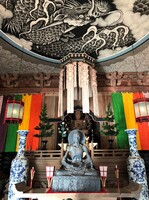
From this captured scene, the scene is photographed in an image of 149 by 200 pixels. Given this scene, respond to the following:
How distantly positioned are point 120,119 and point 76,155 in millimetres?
2476

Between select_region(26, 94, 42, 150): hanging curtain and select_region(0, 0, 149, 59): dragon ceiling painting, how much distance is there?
135cm

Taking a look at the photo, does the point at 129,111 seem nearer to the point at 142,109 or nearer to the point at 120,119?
the point at 120,119

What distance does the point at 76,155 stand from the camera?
270 centimetres

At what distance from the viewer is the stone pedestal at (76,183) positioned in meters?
2.22

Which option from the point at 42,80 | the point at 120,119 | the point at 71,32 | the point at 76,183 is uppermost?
the point at 71,32

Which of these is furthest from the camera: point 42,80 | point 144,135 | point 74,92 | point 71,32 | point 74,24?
point 42,80

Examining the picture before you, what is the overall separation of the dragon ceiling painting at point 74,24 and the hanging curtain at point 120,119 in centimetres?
134

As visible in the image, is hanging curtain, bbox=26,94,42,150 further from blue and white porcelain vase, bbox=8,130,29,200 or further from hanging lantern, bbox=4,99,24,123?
blue and white porcelain vase, bbox=8,130,29,200

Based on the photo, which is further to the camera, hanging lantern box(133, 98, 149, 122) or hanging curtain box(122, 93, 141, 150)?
hanging curtain box(122, 93, 141, 150)

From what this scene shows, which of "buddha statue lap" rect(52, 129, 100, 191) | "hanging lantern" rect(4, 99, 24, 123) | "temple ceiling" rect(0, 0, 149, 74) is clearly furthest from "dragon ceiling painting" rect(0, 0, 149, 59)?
"buddha statue lap" rect(52, 129, 100, 191)

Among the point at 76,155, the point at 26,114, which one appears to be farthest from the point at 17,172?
the point at 26,114

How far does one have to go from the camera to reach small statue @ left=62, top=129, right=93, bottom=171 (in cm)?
256

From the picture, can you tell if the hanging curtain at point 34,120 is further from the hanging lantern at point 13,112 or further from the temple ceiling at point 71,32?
the temple ceiling at point 71,32

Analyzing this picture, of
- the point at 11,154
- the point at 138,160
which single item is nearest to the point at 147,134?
the point at 138,160
